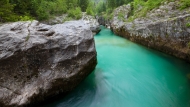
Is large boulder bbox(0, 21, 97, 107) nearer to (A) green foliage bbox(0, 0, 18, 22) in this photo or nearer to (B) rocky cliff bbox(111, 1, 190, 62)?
(B) rocky cliff bbox(111, 1, 190, 62)

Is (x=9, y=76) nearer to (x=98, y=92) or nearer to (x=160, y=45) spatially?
(x=98, y=92)

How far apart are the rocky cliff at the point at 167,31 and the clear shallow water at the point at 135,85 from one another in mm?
1024

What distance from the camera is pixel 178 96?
18.1ft

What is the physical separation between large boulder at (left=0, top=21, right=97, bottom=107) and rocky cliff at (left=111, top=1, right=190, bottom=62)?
729cm

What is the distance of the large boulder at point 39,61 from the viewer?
13.9 ft

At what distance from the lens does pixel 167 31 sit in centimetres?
982

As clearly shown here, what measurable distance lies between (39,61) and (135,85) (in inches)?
206

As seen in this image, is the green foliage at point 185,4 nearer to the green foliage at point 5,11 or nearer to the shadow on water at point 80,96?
the shadow on water at point 80,96

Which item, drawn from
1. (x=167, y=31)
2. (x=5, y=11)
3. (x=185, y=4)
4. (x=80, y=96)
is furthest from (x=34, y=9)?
(x=185, y=4)

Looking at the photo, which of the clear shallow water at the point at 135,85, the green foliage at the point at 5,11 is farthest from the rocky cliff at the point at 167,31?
the green foliage at the point at 5,11

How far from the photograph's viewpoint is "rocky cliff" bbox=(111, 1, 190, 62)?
860 cm

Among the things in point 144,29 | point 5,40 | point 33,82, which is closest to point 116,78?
point 33,82

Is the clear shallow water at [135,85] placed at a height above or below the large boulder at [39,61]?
below

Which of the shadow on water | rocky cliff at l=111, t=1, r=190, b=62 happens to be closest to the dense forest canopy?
rocky cliff at l=111, t=1, r=190, b=62
